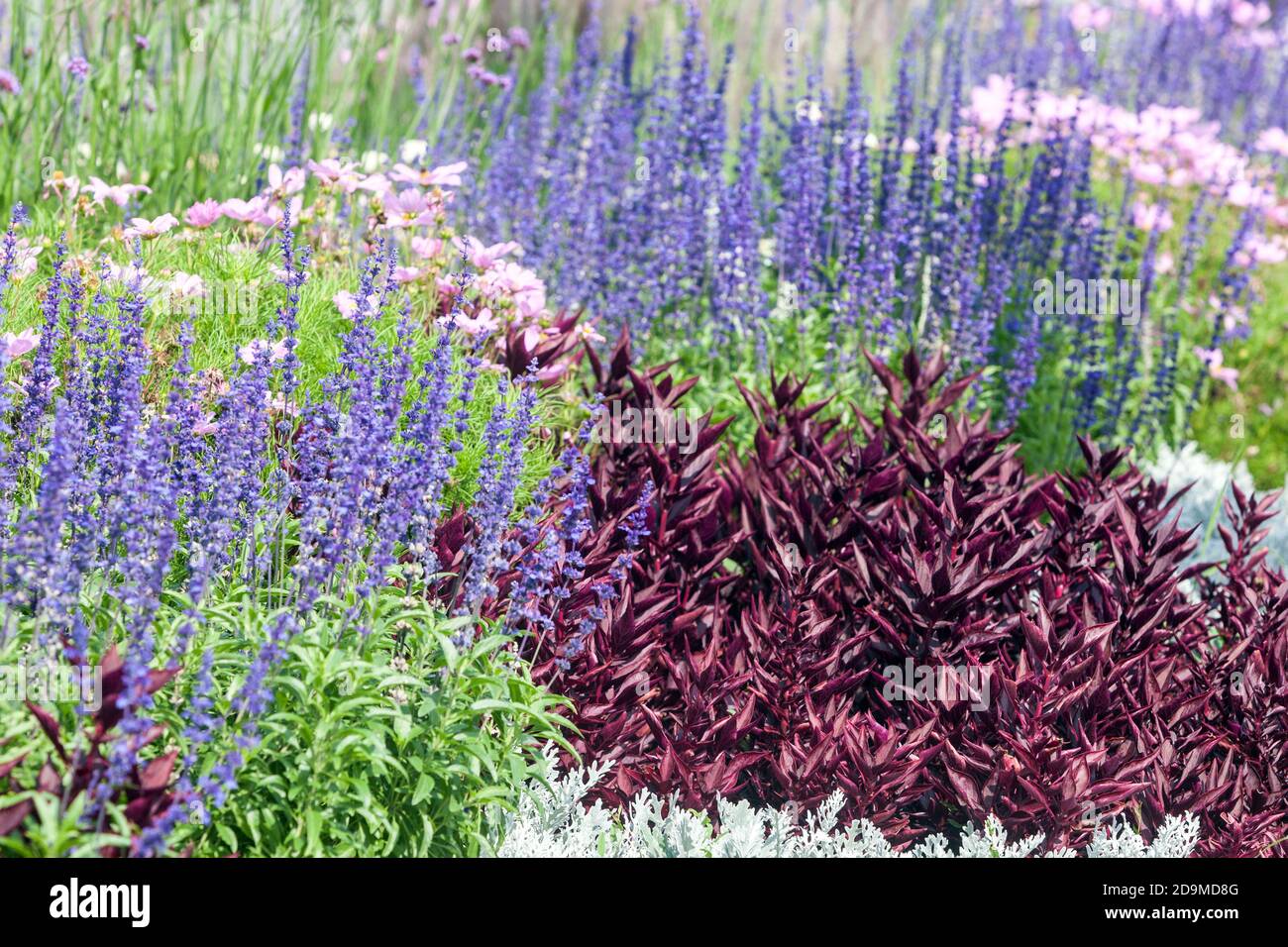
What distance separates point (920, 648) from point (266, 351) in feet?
6.22

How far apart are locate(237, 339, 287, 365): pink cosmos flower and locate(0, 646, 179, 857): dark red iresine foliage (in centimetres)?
103

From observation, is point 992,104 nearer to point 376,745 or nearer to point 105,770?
point 376,745

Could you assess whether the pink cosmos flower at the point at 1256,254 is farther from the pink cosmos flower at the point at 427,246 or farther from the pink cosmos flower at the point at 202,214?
the pink cosmos flower at the point at 202,214

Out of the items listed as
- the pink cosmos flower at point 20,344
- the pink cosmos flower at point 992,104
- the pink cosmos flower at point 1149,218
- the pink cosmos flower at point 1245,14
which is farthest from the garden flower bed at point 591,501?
the pink cosmos flower at point 1245,14

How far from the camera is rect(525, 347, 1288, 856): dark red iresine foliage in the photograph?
129 inches

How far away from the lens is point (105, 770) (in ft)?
7.98

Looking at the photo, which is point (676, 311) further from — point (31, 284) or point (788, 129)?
point (31, 284)

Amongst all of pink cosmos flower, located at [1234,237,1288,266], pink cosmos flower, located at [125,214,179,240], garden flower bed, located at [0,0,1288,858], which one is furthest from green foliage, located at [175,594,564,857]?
pink cosmos flower, located at [1234,237,1288,266]

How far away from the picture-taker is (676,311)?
5676mm

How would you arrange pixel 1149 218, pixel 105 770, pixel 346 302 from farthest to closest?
pixel 1149 218, pixel 346 302, pixel 105 770

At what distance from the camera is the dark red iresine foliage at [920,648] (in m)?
3.27

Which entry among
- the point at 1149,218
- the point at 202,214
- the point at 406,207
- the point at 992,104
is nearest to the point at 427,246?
the point at 406,207

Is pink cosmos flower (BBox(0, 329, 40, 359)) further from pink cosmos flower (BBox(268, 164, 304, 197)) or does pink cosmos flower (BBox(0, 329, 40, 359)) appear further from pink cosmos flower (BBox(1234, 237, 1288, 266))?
pink cosmos flower (BBox(1234, 237, 1288, 266))
